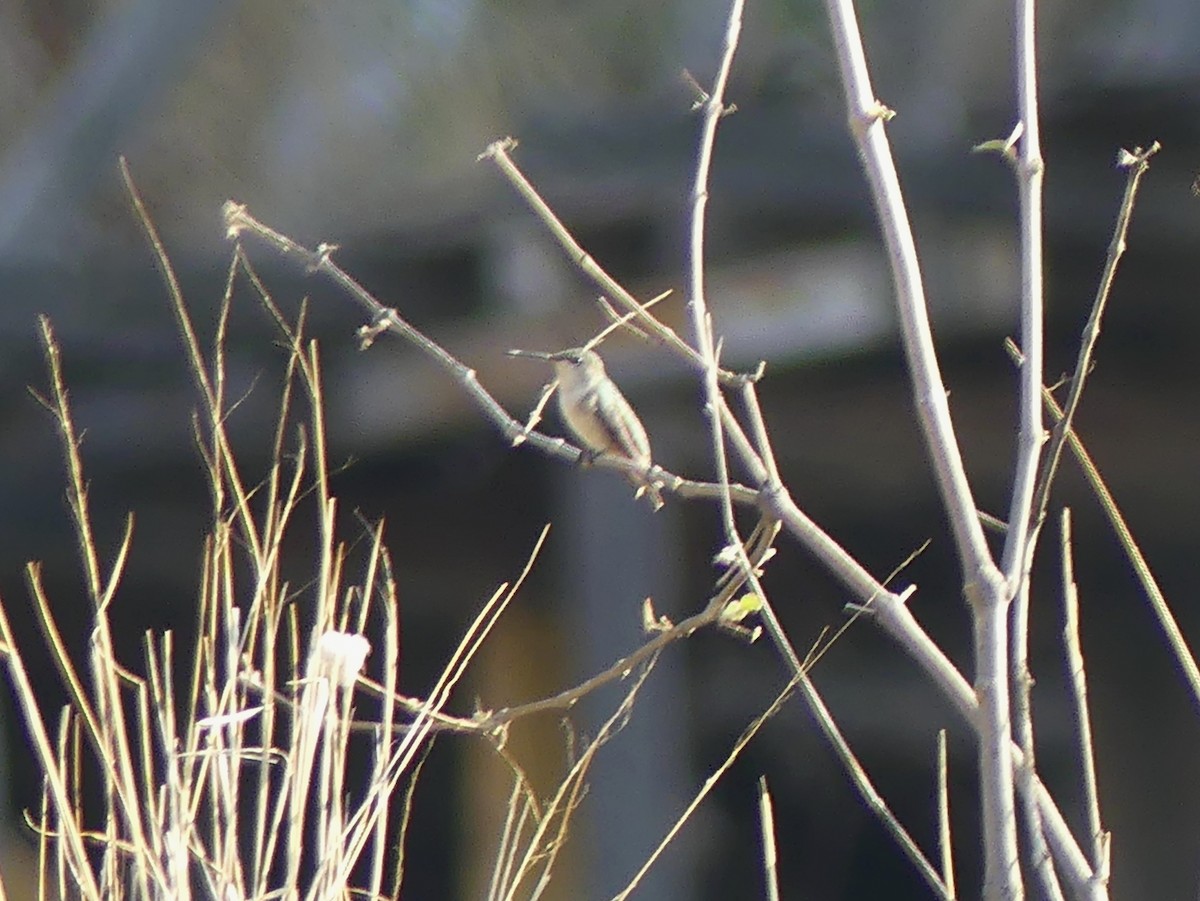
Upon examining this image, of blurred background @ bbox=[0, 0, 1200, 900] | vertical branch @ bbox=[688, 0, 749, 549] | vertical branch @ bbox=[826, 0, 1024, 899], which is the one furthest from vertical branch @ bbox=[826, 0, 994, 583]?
blurred background @ bbox=[0, 0, 1200, 900]

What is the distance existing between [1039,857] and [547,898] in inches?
209

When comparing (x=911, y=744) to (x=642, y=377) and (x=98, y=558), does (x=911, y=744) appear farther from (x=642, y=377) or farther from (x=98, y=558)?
(x=98, y=558)

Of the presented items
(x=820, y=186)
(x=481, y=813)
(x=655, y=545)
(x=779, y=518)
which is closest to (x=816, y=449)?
(x=655, y=545)

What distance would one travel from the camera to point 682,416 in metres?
5.14

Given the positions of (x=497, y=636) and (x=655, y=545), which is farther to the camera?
(x=497, y=636)

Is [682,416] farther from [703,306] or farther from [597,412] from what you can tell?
[703,306]

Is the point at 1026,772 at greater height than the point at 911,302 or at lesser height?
lesser

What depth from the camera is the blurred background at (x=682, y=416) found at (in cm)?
446

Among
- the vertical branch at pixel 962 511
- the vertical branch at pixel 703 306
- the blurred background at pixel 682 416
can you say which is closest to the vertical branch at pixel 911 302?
the vertical branch at pixel 962 511

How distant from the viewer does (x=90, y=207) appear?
10531 millimetres

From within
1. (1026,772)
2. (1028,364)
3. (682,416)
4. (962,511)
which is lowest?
(1026,772)

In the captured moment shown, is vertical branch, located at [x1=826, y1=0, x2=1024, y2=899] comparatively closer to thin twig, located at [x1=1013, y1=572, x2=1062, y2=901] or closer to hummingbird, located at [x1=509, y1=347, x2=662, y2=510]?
thin twig, located at [x1=1013, y1=572, x2=1062, y2=901]

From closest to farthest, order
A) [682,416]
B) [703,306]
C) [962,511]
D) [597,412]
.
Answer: [962,511]
[703,306]
[597,412]
[682,416]

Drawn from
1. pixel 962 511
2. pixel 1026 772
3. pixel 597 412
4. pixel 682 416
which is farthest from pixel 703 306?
pixel 682 416
